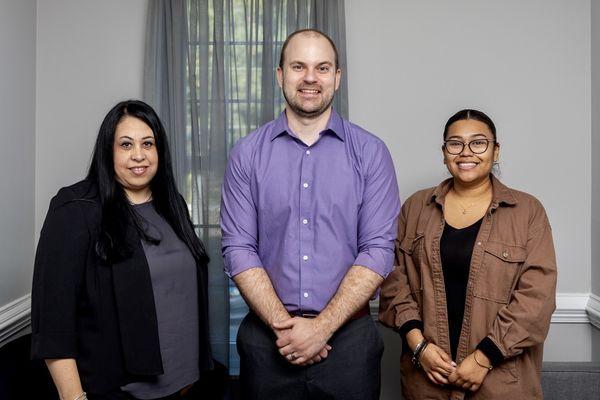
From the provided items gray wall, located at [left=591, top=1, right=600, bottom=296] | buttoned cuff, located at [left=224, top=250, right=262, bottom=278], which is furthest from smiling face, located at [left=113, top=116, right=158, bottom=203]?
gray wall, located at [left=591, top=1, right=600, bottom=296]

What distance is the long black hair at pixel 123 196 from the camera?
5.92 ft

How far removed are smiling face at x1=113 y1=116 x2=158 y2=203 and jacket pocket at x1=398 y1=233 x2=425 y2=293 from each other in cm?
97

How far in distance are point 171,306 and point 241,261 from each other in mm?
263

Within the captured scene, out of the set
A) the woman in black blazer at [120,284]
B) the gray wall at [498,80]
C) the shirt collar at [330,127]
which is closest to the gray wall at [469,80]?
the gray wall at [498,80]

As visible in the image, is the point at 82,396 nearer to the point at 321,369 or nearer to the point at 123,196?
the point at 123,196

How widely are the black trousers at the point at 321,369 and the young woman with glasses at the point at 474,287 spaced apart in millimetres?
263

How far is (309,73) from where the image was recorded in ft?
6.26

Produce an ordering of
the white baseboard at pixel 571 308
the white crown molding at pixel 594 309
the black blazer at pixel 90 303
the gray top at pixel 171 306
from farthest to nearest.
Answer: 1. the white baseboard at pixel 571 308
2. the white crown molding at pixel 594 309
3. the gray top at pixel 171 306
4. the black blazer at pixel 90 303

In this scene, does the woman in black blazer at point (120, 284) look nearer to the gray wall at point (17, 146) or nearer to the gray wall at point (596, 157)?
the gray wall at point (17, 146)

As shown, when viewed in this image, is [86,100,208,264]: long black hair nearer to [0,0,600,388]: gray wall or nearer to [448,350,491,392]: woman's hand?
[448,350,491,392]: woman's hand

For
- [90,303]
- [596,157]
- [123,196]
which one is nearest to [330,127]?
[123,196]

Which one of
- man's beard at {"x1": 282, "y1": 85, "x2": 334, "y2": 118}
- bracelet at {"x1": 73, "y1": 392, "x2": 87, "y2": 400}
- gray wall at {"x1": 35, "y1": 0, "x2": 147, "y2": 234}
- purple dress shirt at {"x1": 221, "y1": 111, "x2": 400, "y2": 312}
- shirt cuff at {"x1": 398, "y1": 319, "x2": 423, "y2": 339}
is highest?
gray wall at {"x1": 35, "y1": 0, "x2": 147, "y2": 234}

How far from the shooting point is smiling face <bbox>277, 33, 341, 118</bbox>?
192 cm

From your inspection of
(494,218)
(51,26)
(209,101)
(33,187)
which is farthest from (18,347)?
(494,218)
